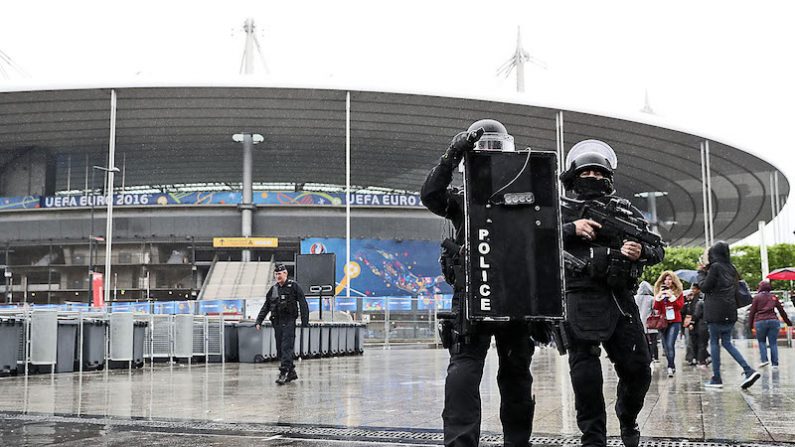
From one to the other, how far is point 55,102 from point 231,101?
30.4 ft

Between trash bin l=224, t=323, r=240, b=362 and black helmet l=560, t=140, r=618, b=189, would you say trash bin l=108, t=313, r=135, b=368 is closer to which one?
trash bin l=224, t=323, r=240, b=362

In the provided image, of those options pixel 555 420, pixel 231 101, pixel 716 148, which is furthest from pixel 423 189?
pixel 716 148

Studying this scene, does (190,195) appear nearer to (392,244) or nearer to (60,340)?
(392,244)

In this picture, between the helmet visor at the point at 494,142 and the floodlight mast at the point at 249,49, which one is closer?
the helmet visor at the point at 494,142

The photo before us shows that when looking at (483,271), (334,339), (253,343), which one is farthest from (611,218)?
(334,339)

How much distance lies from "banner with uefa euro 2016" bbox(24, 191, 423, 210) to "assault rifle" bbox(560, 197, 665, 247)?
171 ft

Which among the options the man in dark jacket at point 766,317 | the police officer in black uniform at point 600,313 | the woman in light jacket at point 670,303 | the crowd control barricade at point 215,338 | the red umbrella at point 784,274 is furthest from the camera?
the red umbrella at point 784,274

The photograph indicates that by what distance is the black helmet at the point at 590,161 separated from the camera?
4660 mm

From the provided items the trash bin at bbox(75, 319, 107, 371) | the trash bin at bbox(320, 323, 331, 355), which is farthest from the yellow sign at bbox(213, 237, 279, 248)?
the trash bin at bbox(75, 319, 107, 371)

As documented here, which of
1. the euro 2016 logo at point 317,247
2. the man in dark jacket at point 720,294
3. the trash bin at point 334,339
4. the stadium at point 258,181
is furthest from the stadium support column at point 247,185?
the man in dark jacket at point 720,294

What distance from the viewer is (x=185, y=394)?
9.53 m

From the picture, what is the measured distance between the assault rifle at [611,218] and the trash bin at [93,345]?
12494 mm

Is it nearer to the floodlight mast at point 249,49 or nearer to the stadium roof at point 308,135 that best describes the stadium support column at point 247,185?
the stadium roof at point 308,135

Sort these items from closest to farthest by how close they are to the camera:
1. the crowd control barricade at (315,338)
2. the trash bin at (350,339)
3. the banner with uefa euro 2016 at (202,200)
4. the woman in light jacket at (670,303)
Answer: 1. the woman in light jacket at (670,303)
2. the crowd control barricade at (315,338)
3. the trash bin at (350,339)
4. the banner with uefa euro 2016 at (202,200)
